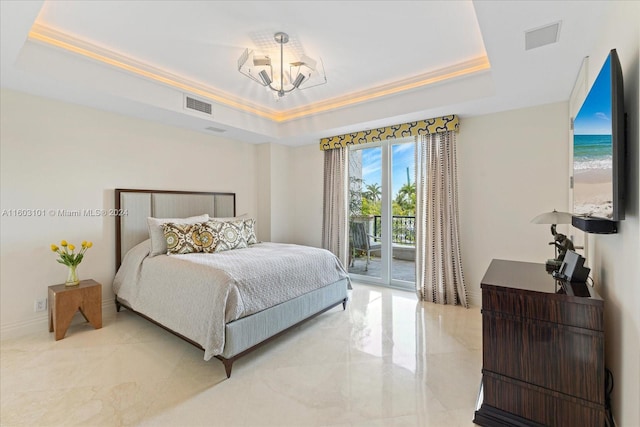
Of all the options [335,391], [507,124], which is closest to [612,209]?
[335,391]

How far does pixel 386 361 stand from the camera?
2365 millimetres

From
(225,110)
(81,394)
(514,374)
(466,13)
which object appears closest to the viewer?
(514,374)

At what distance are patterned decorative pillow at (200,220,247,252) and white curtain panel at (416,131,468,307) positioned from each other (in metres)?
2.30

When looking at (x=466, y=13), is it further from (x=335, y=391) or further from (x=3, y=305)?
(x=3, y=305)

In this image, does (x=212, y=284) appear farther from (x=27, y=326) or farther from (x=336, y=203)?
(x=336, y=203)

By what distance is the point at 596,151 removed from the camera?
1.52m

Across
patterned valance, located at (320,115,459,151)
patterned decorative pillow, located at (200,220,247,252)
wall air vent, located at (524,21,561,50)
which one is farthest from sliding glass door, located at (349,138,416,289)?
wall air vent, located at (524,21,561,50)

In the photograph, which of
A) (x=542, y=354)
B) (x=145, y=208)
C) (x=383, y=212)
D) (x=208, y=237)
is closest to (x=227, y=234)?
(x=208, y=237)

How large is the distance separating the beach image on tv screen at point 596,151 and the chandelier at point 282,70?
192 cm

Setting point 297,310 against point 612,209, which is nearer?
point 612,209

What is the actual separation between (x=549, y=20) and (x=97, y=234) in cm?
439

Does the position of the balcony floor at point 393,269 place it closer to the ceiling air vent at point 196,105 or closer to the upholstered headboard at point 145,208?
the upholstered headboard at point 145,208

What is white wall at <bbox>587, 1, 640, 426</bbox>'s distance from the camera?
1.21m

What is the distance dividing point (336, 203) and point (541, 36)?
314 cm
